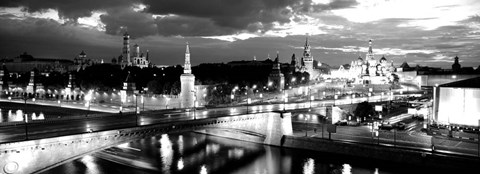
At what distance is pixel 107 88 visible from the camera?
82.2m

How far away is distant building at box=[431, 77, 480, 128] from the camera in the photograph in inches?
1423

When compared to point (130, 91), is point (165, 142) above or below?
below

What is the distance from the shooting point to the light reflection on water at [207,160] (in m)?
30.9

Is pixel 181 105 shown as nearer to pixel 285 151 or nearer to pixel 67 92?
pixel 285 151

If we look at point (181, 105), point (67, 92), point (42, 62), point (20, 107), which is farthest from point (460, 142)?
point (42, 62)

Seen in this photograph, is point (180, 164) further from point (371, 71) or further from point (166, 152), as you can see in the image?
point (371, 71)

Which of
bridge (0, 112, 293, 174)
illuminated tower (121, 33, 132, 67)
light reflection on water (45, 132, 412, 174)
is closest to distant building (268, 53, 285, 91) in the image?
light reflection on water (45, 132, 412, 174)

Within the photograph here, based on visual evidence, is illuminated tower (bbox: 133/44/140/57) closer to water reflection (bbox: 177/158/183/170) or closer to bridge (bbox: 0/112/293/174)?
bridge (bbox: 0/112/293/174)

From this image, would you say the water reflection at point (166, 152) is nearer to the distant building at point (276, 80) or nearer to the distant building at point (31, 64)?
the distant building at point (276, 80)

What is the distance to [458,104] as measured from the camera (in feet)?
121

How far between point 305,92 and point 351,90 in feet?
39.1

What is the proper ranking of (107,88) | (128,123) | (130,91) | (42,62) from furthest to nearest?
1. (42,62)
2. (107,88)
3. (130,91)
4. (128,123)

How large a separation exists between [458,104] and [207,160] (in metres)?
22.4

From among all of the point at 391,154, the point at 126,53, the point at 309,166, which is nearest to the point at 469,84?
the point at 391,154
